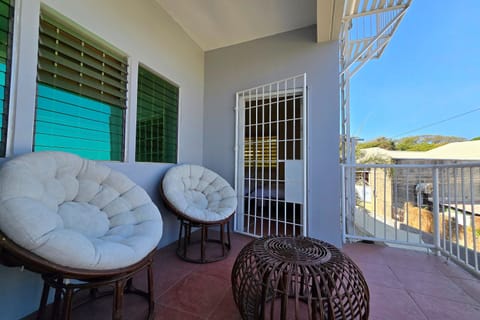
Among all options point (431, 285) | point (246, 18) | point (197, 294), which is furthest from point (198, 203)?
point (246, 18)

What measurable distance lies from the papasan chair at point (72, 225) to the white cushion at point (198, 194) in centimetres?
52

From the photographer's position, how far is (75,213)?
1223 mm

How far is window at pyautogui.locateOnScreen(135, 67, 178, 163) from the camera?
7.40 ft

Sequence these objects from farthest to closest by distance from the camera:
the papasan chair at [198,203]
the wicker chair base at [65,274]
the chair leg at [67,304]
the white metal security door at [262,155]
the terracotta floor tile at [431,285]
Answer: the white metal security door at [262,155], the papasan chair at [198,203], the terracotta floor tile at [431,285], the chair leg at [67,304], the wicker chair base at [65,274]

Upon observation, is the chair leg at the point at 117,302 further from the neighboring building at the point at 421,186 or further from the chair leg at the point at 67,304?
the neighboring building at the point at 421,186

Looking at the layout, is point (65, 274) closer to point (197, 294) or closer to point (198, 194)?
point (197, 294)

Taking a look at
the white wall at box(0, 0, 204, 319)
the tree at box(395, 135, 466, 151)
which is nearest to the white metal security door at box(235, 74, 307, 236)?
the white wall at box(0, 0, 204, 319)

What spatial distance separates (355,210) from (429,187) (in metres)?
0.94

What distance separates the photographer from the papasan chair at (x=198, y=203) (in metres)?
2.00

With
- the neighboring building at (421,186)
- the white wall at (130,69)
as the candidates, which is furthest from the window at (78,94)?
the neighboring building at (421,186)

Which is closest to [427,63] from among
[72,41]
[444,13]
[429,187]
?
[444,13]

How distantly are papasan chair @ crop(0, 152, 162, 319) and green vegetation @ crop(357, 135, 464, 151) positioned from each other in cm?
1477

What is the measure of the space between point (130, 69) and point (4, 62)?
3.13ft

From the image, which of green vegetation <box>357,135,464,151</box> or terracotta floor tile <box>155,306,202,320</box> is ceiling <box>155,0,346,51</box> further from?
green vegetation <box>357,135,464,151</box>
